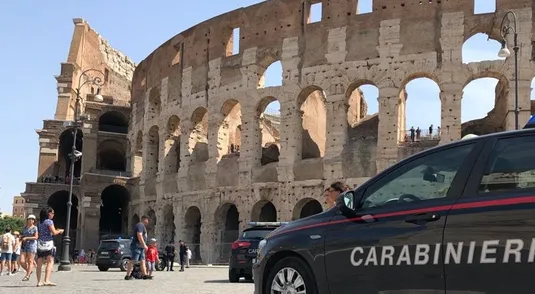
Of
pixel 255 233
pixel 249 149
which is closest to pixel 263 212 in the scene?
pixel 249 149

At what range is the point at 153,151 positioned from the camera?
39406 millimetres

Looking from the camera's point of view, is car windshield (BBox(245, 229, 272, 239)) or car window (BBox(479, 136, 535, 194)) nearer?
car window (BBox(479, 136, 535, 194))

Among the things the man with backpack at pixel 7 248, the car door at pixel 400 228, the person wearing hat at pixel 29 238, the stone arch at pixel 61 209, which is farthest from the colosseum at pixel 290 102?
the car door at pixel 400 228

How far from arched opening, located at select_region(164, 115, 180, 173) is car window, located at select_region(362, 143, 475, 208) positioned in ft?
104

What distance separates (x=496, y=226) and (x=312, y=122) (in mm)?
29838

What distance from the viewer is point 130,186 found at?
41688 mm

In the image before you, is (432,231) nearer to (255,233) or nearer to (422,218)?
(422,218)

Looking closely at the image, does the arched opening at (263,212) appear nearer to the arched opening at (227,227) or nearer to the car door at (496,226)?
the arched opening at (227,227)

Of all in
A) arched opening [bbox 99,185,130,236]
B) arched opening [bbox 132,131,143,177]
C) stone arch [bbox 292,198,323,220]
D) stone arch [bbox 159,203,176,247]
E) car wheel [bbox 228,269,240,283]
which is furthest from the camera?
arched opening [bbox 99,185,130,236]

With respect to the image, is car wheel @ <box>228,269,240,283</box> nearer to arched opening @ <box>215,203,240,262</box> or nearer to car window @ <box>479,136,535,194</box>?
car window @ <box>479,136,535,194</box>

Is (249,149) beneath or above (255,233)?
above

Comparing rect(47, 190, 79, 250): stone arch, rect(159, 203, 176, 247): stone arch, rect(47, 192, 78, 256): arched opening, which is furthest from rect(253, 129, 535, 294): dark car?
rect(47, 192, 78, 256): arched opening

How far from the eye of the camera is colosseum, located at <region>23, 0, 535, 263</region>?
27.2 metres

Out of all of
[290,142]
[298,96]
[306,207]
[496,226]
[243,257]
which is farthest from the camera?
[306,207]
